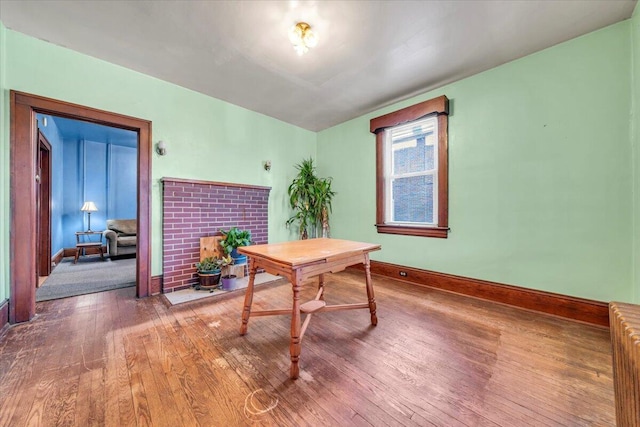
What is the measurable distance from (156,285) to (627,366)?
3.66 metres

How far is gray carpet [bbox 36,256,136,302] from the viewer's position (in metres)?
2.86

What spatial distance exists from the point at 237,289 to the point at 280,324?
1.13 metres

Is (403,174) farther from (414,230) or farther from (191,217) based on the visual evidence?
(191,217)

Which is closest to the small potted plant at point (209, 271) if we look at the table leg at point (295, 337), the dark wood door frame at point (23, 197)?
the dark wood door frame at point (23, 197)

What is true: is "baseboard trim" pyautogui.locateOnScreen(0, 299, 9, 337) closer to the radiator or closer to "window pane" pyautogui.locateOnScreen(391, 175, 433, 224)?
the radiator


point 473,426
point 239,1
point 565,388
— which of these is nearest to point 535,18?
point 239,1

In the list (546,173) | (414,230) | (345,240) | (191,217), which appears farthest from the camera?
(414,230)

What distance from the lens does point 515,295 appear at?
7.97 ft

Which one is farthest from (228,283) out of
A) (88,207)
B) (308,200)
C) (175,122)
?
(88,207)

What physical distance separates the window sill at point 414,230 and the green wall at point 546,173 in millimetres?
102

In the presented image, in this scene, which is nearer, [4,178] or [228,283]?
[4,178]

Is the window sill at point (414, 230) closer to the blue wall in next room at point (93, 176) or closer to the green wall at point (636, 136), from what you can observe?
the green wall at point (636, 136)

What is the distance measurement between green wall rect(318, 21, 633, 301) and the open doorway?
186 inches

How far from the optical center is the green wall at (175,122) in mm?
2186
